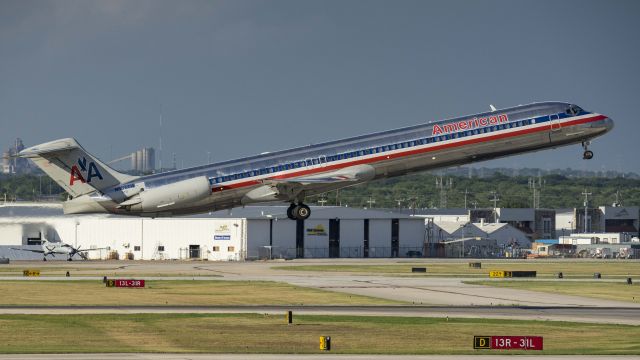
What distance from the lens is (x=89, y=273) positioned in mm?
109000

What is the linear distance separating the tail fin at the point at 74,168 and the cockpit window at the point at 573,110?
31.6 m

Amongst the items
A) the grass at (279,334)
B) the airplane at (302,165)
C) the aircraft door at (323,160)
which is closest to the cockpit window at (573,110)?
the airplane at (302,165)

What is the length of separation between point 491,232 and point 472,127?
111 metres

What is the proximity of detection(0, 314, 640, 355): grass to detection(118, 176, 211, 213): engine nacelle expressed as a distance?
1517 centimetres

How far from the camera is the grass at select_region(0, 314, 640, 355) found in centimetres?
5103

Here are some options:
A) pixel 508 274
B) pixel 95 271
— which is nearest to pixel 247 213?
pixel 95 271

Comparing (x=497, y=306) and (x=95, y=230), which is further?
(x=95, y=230)

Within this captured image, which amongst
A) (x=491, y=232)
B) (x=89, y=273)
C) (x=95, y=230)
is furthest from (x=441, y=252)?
(x=89, y=273)

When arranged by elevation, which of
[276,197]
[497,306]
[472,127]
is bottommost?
[497,306]

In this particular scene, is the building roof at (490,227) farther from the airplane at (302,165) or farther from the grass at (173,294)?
the airplane at (302,165)

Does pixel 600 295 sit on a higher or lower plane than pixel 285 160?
lower

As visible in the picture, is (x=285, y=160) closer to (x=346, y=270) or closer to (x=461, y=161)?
(x=461, y=161)

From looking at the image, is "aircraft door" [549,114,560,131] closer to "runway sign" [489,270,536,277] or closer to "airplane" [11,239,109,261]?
"runway sign" [489,270,536,277]

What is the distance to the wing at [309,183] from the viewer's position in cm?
7906
